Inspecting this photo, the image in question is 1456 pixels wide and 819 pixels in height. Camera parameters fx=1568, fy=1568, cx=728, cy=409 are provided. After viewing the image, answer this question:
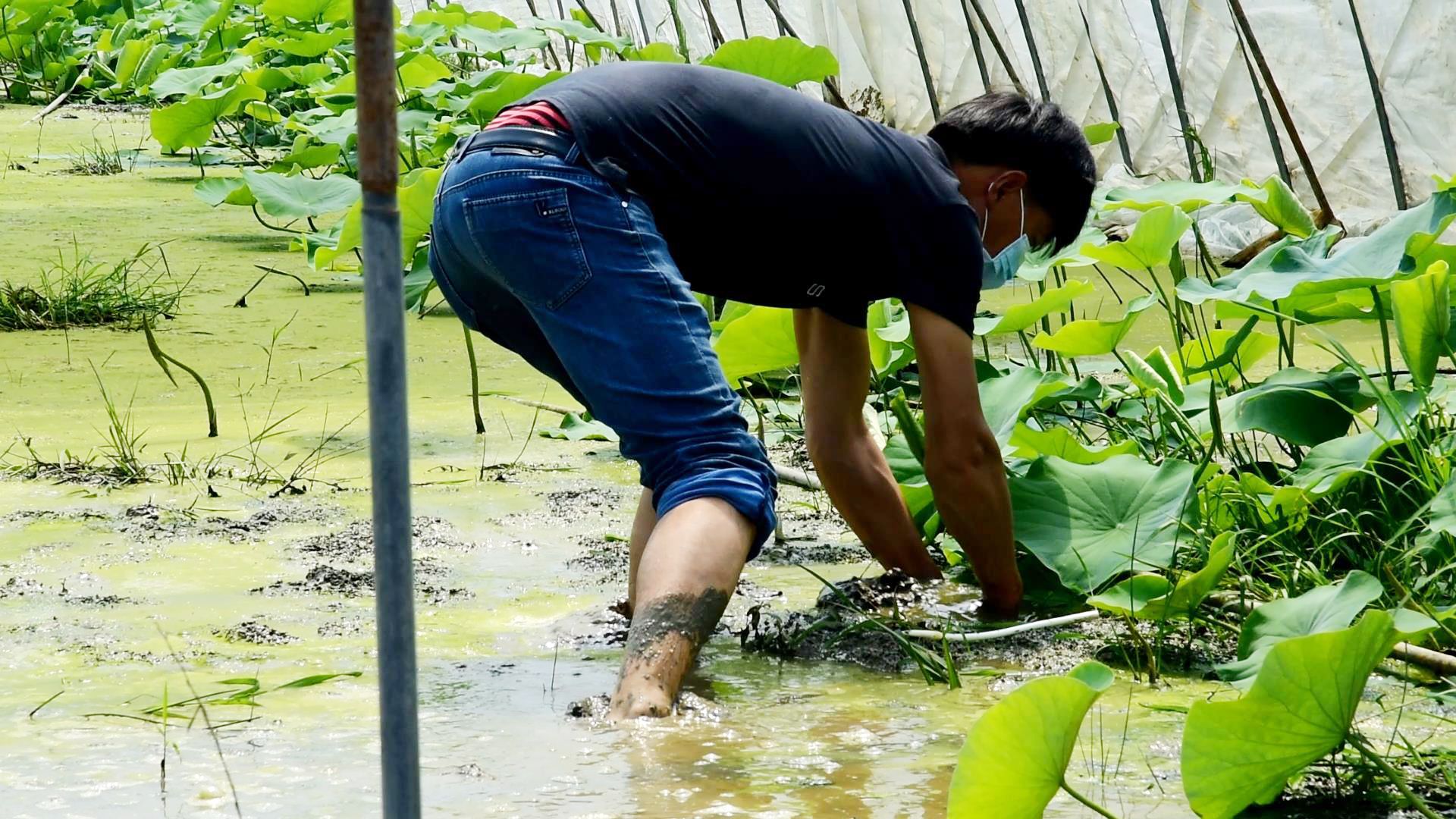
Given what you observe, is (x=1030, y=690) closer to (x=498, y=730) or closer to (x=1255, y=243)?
(x=498, y=730)

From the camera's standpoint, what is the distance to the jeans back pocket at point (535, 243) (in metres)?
1.84

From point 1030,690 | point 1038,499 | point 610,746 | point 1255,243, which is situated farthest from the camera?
point 1255,243

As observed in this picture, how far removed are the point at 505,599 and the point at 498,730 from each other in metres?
0.57

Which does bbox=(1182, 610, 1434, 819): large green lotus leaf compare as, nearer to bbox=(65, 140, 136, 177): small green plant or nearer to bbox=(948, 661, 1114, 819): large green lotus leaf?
bbox=(948, 661, 1114, 819): large green lotus leaf

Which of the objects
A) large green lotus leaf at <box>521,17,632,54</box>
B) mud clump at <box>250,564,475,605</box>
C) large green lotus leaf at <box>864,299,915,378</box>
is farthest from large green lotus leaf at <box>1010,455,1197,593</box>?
large green lotus leaf at <box>521,17,632,54</box>

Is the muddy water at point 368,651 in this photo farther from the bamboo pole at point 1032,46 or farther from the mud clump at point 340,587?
the bamboo pole at point 1032,46

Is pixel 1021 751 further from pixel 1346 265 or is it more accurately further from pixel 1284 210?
pixel 1284 210

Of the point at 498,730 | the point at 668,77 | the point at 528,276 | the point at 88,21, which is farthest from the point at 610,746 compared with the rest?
the point at 88,21

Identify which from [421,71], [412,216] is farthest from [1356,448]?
[421,71]

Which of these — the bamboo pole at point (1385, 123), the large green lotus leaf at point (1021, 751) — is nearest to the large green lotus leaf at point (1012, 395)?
the large green lotus leaf at point (1021, 751)

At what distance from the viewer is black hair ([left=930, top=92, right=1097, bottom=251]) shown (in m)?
2.02

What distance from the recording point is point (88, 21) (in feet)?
38.9

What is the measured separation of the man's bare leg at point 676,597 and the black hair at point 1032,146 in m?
0.61

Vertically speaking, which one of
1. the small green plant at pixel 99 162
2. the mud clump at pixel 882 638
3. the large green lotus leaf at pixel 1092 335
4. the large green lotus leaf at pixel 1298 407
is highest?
the small green plant at pixel 99 162
